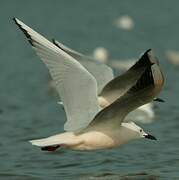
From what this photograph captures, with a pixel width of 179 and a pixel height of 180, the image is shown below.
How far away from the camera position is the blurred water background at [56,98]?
768 centimetres

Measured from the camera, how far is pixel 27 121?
1077cm

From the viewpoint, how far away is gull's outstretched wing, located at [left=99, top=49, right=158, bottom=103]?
21.3 ft

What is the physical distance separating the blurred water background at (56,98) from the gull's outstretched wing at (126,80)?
623 mm

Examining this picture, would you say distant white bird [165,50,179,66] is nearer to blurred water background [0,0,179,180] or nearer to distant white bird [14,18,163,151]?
blurred water background [0,0,179,180]

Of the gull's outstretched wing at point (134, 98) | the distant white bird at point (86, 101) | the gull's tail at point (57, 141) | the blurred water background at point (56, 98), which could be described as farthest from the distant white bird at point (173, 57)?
the gull's tail at point (57, 141)

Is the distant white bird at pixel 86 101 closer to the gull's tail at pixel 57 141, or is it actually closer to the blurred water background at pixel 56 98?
the gull's tail at pixel 57 141

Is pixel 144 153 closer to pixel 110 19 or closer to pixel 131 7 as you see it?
pixel 110 19

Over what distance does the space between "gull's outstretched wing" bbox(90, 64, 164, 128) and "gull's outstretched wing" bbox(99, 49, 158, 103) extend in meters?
0.13

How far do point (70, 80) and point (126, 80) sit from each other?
1.10m

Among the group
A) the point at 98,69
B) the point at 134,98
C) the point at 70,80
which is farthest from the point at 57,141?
the point at 98,69

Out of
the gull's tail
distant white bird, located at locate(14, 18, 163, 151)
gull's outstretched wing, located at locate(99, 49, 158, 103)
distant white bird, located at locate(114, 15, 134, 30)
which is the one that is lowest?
the gull's tail

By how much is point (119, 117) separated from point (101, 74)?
3.92ft

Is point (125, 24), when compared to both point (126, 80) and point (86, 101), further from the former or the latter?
Result: point (86, 101)

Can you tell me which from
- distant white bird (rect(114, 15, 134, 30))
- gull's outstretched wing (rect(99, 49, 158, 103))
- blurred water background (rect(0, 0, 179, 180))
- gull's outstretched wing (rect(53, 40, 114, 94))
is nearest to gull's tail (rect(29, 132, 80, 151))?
blurred water background (rect(0, 0, 179, 180))
